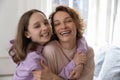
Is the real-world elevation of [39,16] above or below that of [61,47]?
above

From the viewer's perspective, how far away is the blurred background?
7.10ft

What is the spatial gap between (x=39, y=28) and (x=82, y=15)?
1.29m

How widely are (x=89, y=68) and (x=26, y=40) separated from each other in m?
0.41

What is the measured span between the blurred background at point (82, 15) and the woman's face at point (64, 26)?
2.86ft

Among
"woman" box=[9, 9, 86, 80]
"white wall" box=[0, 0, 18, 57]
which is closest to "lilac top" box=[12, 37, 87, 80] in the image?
"woman" box=[9, 9, 86, 80]

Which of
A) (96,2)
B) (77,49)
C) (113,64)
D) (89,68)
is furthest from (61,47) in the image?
(96,2)

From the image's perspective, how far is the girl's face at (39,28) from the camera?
4.48 feet

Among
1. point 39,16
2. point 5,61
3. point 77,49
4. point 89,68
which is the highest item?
point 39,16

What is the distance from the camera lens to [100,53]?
7.16 ft

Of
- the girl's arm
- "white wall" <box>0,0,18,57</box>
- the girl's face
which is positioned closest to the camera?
the girl's arm

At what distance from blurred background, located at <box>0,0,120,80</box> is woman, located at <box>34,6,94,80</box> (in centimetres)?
84

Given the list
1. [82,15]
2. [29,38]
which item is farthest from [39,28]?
[82,15]

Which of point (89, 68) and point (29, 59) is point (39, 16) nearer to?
point (29, 59)

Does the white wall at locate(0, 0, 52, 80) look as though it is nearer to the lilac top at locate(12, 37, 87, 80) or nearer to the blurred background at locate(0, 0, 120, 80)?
the blurred background at locate(0, 0, 120, 80)
